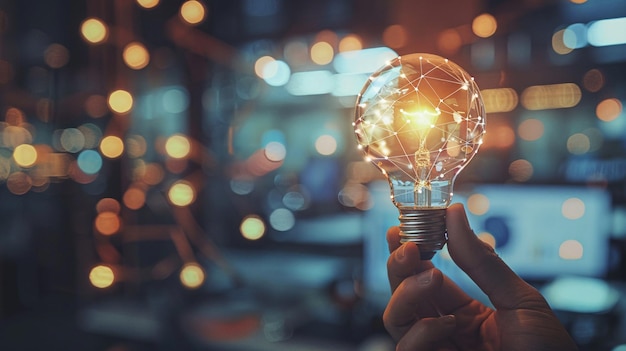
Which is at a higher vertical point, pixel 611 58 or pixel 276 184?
pixel 611 58

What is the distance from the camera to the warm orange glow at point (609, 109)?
1878mm

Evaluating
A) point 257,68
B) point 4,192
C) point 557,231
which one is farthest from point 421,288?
point 4,192

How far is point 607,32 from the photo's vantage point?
1744mm

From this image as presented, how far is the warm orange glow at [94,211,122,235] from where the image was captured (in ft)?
6.82

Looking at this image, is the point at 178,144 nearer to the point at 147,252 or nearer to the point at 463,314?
the point at 147,252

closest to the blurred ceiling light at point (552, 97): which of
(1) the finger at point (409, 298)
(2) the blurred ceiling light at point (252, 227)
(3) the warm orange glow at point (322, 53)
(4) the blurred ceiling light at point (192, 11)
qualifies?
(3) the warm orange glow at point (322, 53)

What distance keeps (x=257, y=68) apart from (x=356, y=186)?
1.92 ft

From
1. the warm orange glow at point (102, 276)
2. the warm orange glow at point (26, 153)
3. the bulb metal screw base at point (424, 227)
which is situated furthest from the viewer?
the warm orange glow at point (26, 153)

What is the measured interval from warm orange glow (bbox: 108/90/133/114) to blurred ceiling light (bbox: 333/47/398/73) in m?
0.82

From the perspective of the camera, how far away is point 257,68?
2.01 metres

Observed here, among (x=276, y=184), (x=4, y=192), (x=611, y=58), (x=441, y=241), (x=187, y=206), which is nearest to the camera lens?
(x=441, y=241)

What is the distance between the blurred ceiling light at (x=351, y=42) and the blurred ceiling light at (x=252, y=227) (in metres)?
0.74

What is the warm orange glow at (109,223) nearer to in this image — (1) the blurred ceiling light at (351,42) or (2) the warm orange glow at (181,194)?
(2) the warm orange glow at (181,194)

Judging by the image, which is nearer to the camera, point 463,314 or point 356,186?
point 463,314
